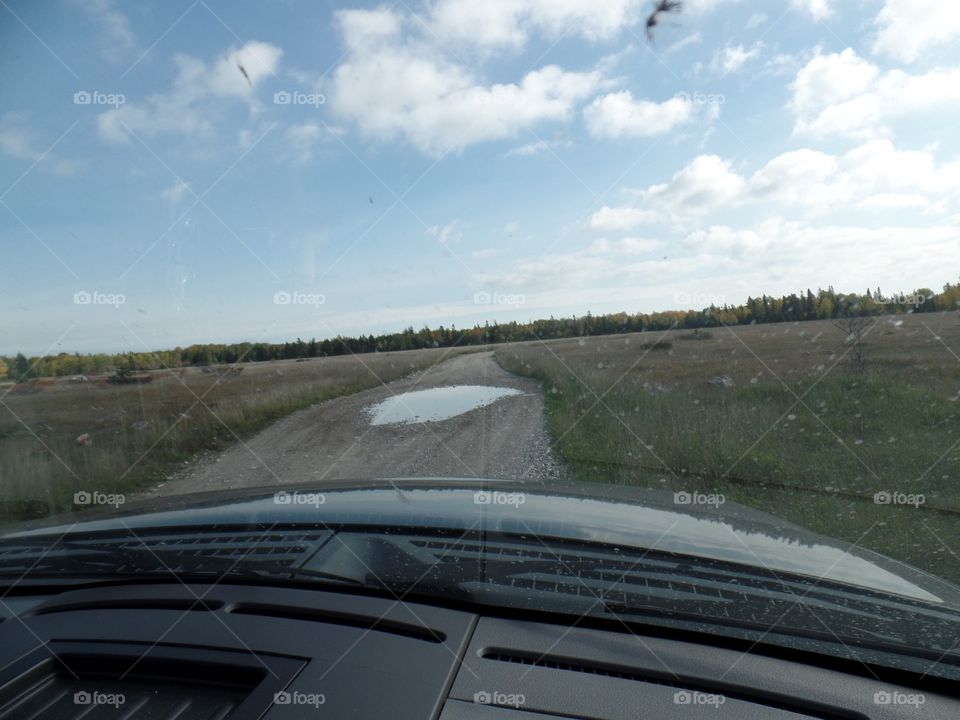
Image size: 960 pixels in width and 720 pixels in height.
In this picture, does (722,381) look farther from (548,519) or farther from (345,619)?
(345,619)

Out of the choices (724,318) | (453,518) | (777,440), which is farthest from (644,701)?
(724,318)

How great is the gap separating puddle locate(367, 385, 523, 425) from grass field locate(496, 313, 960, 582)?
5.94ft

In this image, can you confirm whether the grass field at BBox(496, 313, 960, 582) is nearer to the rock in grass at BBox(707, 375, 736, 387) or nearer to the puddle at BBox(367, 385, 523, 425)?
the rock in grass at BBox(707, 375, 736, 387)

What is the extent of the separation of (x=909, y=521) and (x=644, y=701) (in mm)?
4898

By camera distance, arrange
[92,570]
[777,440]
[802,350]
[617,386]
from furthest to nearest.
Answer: [617,386] < [802,350] < [777,440] < [92,570]

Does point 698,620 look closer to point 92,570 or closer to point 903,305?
point 92,570

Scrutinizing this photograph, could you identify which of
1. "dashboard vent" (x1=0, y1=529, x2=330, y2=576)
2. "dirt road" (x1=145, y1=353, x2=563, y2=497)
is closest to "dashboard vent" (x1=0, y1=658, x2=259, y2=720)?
"dashboard vent" (x1=0, y1=529, x2=330, y2=576)

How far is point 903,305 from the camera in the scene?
9.30 m

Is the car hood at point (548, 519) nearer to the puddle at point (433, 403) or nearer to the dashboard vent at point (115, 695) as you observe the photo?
the dashboard vent at point (115, 695)

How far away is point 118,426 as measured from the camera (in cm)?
857

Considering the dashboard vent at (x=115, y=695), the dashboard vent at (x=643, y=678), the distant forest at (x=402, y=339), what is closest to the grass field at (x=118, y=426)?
the distant forest at (x=402, y=339)

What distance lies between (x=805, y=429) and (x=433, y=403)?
738 centimetres

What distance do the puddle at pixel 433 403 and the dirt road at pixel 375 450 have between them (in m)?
0.28

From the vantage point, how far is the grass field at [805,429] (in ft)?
18.5
